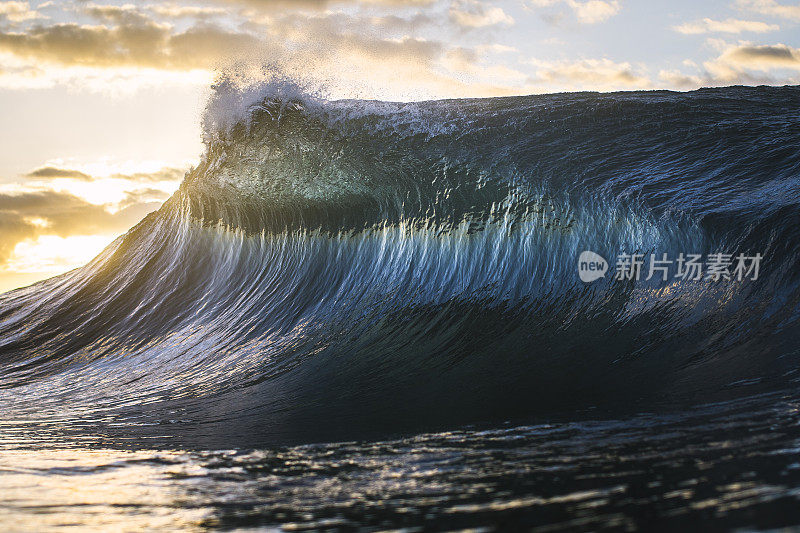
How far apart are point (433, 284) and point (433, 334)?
837mm

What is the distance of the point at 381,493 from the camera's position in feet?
8.06

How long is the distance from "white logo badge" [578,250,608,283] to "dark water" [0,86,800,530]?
0.07 metres

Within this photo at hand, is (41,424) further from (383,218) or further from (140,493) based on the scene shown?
(383,218)

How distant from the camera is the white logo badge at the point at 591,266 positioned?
6016 mm

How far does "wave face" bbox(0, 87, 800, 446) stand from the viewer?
14.9 feet

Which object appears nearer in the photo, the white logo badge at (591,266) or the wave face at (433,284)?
the wave face at (433,284)

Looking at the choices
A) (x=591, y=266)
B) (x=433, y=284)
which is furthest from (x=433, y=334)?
(x=591, y=266)

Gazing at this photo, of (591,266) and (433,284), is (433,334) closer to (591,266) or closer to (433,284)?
(433,284)

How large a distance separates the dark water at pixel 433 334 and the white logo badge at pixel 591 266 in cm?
7

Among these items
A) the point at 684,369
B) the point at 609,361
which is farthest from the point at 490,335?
the point at 684,369

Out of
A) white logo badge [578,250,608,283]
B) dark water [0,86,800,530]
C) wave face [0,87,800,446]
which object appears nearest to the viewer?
dark water [0,86,800,530]

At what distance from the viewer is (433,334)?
5.91 meters

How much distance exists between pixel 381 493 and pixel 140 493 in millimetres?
1009

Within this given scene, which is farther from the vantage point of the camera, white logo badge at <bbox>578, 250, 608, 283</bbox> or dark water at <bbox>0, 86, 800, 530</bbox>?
white logo badge at <bbox>578, 250, 608, 283</bbox>
